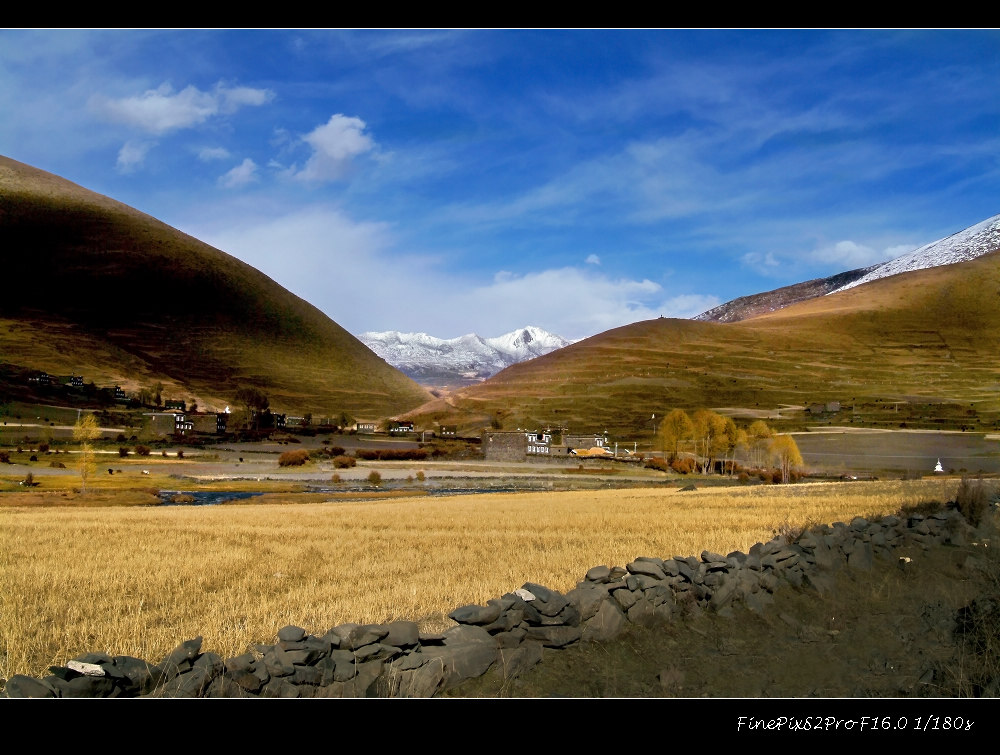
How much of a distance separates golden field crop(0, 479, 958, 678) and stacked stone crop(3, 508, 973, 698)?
124cm

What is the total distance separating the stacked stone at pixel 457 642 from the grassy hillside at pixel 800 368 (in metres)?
81.6

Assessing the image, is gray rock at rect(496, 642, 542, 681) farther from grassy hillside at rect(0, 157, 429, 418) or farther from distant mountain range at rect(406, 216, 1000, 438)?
grassy hillside at rect(0, 157, 429, 418)

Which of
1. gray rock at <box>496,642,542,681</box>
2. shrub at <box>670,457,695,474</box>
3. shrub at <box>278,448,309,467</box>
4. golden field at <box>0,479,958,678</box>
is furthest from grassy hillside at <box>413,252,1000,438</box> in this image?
gray rock at <box>496,642,542,681</box>

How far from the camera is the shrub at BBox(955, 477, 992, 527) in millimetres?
15133

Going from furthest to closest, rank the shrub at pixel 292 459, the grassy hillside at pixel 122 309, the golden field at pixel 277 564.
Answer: the grassy hillside at pixel 122 309 < the shrub at pixel 292 459 < the golden field at pixel 277 564

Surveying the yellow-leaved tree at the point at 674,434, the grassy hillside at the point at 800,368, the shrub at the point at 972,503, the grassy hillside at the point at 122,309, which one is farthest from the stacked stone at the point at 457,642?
the grassy hillside at the point at 122,309

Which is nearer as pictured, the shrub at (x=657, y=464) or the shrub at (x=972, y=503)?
the shrub at (x=972, y=503)

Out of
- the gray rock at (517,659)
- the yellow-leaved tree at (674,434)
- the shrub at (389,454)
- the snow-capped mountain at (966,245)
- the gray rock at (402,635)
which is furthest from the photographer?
the snow-capped mountain at (966,245)

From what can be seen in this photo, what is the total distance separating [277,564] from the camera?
Result: 1307 cm

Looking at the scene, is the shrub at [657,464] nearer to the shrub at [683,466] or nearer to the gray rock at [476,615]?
the shrub at [683,466]

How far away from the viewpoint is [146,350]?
16125 cm

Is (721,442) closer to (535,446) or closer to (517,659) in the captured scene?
(535,446)

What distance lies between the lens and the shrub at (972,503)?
49.6ft
